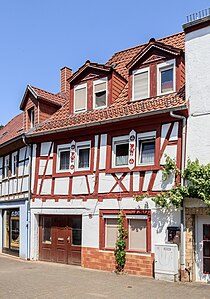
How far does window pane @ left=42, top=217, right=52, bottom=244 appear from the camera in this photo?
16781 mm

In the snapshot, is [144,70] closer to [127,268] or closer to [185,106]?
[185,106]

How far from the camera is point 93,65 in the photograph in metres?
16.5

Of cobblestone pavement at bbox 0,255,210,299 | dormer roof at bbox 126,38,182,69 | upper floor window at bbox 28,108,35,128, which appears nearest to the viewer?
cobblestone pavement at bbox 0,255,210,299

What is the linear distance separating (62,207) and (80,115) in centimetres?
377

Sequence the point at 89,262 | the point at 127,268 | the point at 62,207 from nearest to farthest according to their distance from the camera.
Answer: the point at 127,268
the point at 89,262
the point at 62,207

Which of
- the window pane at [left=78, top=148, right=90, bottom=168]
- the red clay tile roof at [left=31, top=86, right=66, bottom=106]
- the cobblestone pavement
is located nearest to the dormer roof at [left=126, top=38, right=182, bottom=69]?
the window pane at [left=78, top=148, right=90, bottom=168]

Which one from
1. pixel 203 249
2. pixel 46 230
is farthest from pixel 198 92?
pixel 46 230

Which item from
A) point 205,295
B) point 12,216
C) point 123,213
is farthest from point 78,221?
point 205,295

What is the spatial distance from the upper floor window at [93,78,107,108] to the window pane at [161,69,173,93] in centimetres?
266

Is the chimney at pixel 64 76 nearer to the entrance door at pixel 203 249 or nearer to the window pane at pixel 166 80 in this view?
the window pane at pixel 166 80

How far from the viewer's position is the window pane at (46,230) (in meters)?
16.8

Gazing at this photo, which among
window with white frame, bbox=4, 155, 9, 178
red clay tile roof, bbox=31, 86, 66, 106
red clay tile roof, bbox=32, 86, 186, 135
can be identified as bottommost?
window with white frame, bbox=4, 155, 9, 178

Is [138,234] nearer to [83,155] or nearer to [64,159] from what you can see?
[83,155]

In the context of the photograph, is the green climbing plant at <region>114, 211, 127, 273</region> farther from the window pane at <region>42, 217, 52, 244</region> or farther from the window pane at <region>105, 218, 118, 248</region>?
the window pane at <region>42, 217, 52, 244</region>
